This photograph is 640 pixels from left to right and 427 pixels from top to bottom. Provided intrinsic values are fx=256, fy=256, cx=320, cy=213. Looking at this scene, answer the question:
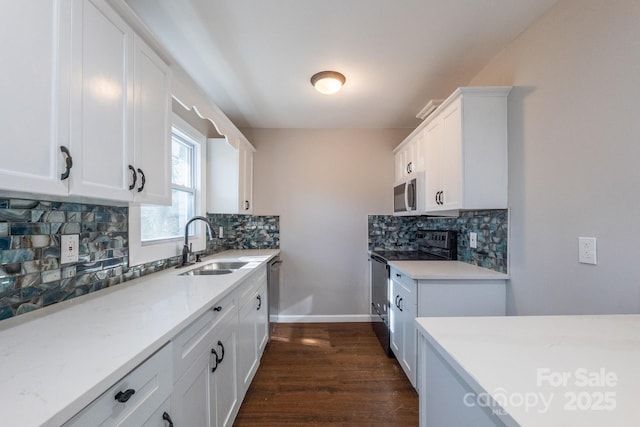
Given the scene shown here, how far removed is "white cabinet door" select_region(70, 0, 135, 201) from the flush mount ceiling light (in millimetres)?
1300

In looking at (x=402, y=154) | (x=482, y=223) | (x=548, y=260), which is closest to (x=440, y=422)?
(x=548, y=260)

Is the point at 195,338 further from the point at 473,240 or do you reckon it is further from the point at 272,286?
the point at 473,240

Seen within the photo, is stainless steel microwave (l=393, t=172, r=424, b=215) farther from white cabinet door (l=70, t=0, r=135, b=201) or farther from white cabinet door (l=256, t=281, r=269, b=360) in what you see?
white cabinet door (l=70, t=0, r=135, b=201)

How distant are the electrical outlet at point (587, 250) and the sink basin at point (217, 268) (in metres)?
2.17

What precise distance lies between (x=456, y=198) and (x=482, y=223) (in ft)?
1.47

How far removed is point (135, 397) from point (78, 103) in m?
0.97

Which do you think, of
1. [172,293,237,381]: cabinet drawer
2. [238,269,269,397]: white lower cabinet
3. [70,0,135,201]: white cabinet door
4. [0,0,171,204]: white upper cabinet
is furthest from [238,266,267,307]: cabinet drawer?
[70,0,135,201]: white cabinet door

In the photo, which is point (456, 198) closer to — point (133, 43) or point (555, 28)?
point (555, 28)

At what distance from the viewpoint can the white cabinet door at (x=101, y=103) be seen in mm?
894

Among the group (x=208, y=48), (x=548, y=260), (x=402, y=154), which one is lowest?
(x=548, y=260)

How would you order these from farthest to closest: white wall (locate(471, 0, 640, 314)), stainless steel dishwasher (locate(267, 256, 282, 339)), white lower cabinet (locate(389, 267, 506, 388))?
1. stainless steel dishwasher (locate(267, 256, 282, 339))
2. white lower cabinet (locate(389, 267, 506, 388))
3. white wall (locate(471, 0, 640, 314))

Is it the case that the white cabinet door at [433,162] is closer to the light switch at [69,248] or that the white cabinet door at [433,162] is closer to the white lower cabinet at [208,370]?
the white lower cabinet at [208,370]

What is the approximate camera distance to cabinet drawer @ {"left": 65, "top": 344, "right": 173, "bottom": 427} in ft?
1.93

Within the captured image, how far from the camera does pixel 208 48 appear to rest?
1.77 meters
